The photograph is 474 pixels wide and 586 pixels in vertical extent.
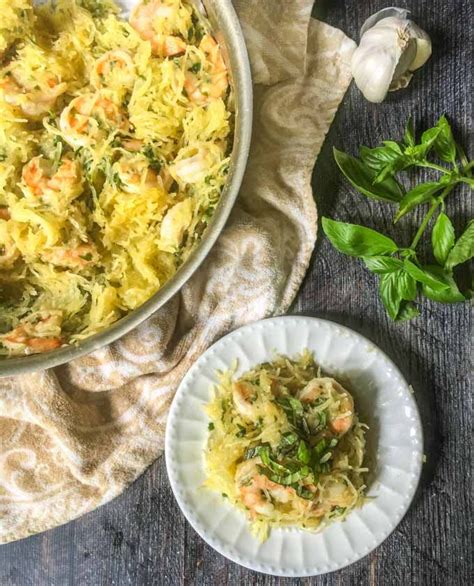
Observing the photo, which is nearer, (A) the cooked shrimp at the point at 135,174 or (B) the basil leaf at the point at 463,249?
(A) the cooked shrimp at the point at 135,174

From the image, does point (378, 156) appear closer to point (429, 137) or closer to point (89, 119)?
point (429, 137)

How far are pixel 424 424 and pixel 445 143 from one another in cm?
94

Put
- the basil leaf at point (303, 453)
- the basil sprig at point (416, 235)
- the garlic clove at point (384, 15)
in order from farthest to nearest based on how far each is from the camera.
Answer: the garlic clove at point (384, 15)
the basil sprig at point (416, 235)
the basil leaf at point (303, 453)

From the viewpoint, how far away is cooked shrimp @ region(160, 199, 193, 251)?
197cm

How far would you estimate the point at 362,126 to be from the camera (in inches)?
91.0

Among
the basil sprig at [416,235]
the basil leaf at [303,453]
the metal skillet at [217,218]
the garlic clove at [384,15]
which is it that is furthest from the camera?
the garlic clove at [384,15]

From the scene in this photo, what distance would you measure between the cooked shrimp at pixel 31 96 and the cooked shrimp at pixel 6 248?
35 centimetres

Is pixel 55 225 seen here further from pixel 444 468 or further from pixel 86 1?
pixel 444 468

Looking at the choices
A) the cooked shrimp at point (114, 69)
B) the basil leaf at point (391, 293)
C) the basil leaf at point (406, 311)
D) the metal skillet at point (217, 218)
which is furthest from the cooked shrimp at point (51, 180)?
the basil leaf at point (406, 311)

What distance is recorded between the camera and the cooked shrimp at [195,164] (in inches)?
77.5

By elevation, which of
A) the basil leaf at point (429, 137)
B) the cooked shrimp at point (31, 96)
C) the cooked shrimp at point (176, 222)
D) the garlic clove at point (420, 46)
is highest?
the garlic clove at point (420, 46)

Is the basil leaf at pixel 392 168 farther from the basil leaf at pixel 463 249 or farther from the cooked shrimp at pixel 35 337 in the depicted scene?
the cooked shrimp at pixel 35 337

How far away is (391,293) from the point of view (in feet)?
7.02

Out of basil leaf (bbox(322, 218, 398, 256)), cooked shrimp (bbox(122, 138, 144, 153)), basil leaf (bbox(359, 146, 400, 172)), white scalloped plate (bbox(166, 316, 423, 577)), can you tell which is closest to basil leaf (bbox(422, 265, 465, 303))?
basil leaf (bbox(322, 218, 398, 256))
